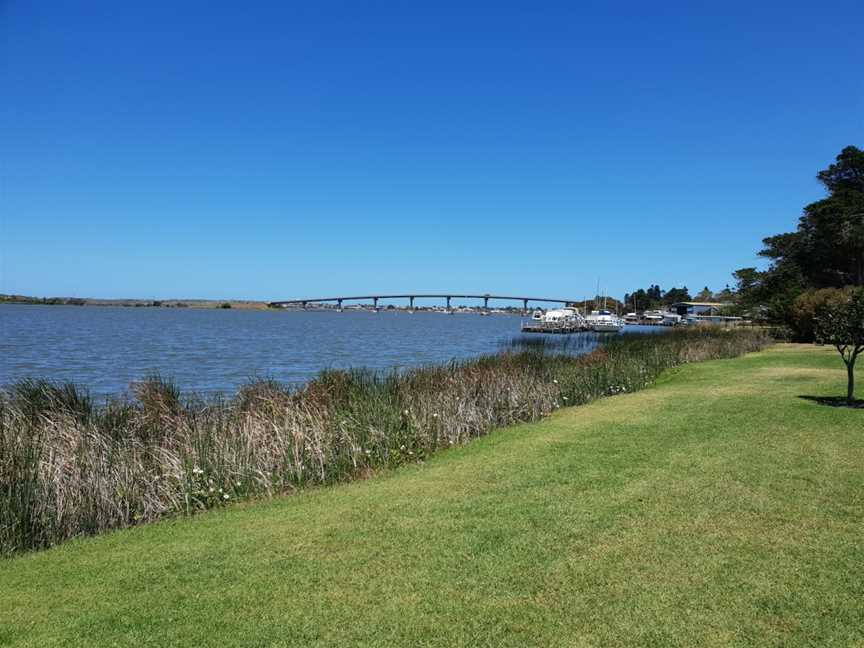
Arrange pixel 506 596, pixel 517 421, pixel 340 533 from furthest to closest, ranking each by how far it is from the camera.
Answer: pixel 517 421 → pixel 340 533 → pixel 506 596

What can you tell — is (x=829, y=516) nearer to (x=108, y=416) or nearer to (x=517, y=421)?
(x=517, y=421)

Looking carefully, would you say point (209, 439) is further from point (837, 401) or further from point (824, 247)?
point (824, 247)

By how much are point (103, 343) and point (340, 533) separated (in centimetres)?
3864

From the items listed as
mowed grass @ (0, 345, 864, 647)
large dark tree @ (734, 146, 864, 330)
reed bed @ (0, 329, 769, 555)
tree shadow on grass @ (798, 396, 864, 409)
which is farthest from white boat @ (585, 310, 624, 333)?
mowed grass @ (0, 345, 864, 647)

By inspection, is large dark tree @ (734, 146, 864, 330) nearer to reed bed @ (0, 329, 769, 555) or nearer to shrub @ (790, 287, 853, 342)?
shrub @ (790, 287, 853, 342)

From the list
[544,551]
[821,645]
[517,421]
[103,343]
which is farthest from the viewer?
[103,343]

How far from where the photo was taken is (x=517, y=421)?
49.0ft

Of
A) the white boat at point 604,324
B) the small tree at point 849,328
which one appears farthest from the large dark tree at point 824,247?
the small tree at point 849,328

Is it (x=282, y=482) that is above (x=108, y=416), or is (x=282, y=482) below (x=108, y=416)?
below

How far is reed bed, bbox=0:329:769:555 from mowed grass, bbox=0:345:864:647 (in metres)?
0.85

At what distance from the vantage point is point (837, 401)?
14.2 metres

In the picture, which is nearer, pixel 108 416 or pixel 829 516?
pixel 829 516

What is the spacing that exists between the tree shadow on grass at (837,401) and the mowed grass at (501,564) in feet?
15.0

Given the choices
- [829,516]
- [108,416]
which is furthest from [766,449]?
[108,416]
